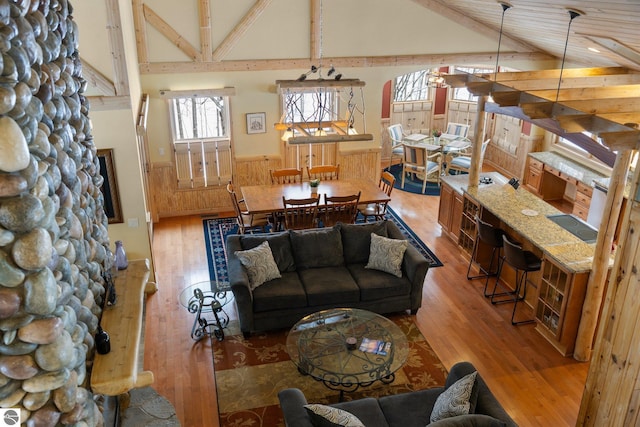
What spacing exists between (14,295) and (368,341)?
356 cm

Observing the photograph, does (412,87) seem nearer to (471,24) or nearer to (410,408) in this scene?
(471,24)

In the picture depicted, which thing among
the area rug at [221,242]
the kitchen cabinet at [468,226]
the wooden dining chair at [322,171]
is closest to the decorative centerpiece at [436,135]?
the area rug at [221,242]

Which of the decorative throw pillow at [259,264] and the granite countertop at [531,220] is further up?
→ the granite countertop at [531,220]

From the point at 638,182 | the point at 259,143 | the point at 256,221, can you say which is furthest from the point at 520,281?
the point at 259,143

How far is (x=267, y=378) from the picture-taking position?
5.76m

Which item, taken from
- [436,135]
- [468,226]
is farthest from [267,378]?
[436,135]

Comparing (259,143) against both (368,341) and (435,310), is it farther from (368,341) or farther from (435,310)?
(368,341)

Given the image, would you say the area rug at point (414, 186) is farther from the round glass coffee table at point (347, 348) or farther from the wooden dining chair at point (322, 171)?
the round glass coffee table at point (347, 348)

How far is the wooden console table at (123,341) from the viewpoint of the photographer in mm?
3309

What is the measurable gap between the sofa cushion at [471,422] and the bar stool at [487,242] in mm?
3504

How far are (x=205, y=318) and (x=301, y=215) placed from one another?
229cm

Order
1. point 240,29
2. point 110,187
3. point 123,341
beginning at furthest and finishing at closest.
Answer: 1. point 240,29
2. point 110,187
3. point 123,341

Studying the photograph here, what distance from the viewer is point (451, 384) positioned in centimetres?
470

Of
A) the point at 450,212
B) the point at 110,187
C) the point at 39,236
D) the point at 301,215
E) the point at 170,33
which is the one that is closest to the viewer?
the point at 39,236
